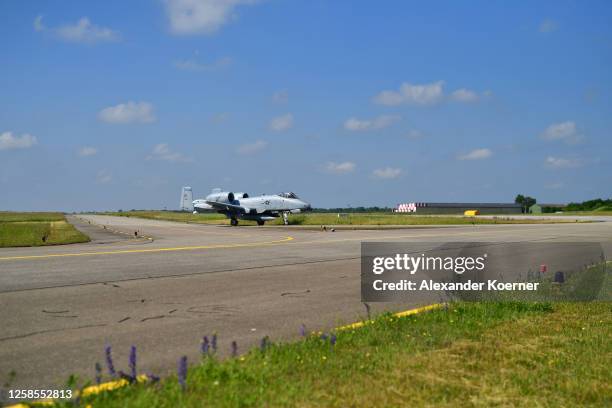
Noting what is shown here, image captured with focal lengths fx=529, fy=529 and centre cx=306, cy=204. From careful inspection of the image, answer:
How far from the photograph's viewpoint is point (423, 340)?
21.9 ft

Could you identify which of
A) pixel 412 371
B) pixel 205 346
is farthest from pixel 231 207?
pixel 412 371

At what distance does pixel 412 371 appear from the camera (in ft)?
17.6

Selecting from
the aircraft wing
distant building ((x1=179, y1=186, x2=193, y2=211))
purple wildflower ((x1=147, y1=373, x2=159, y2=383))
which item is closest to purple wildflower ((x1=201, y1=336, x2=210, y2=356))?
purple wildflower ((x1=147, y1=373, x2=159, y2=383))

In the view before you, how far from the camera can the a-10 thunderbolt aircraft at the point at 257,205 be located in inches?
1970

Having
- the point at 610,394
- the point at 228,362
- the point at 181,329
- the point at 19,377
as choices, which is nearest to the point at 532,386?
the point at 610,394

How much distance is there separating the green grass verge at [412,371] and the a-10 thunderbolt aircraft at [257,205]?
139 feet

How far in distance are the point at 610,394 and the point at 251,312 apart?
531cm

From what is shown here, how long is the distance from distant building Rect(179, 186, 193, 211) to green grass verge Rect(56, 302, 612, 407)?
70.5 m

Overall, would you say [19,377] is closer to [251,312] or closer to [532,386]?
[251,312]

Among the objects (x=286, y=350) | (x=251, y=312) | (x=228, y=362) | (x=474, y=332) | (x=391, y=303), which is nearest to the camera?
(x=228, y=362)

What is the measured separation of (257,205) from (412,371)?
45848mm
